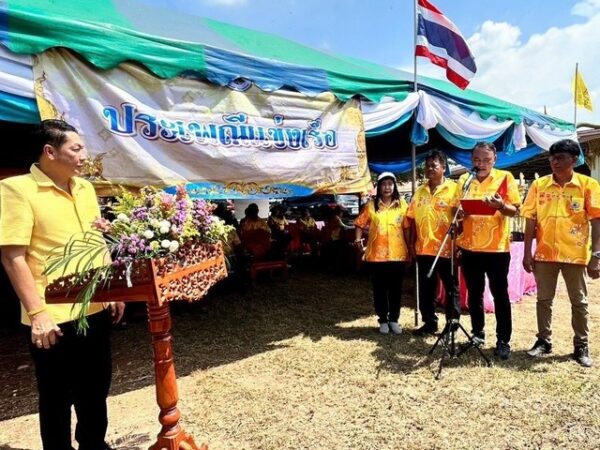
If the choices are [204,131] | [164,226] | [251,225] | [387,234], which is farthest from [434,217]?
[251,225]

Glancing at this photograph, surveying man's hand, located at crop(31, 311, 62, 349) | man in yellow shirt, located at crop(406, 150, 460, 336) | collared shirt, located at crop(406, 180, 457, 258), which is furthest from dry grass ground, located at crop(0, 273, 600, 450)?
man's hand, located at crop(31, 311, 62, 349)

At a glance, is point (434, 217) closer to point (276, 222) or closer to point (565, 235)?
point (565, 235)

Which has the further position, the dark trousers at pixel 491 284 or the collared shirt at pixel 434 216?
the collared shirt at pixel 434 216

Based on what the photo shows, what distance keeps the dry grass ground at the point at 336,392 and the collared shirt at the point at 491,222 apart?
3.15 feet

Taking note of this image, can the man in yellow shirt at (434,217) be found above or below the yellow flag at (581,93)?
below

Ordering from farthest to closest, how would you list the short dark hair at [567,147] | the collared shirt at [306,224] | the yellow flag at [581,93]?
1. the collared shirt at [306,224]
2. the yellow flag at [581,93]
3. the short dark hair at [567,147]

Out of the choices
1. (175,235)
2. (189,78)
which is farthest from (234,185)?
(175,235)

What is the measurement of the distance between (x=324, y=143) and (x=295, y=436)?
245cm

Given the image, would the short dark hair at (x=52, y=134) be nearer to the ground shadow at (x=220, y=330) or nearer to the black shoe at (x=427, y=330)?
the ground shadow at (x=220, y=330)

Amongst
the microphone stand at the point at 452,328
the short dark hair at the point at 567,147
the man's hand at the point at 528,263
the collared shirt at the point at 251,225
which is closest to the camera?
the short dark hair at the point at 567,147

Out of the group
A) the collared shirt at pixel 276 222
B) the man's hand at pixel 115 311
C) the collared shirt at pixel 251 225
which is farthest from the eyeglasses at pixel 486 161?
the collared shirt at pixel 276 222

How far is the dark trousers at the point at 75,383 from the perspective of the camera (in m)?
1.94

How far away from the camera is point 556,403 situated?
2.73 m

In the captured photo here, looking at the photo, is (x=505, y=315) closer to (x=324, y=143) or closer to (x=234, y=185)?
(x=324, y=143)
